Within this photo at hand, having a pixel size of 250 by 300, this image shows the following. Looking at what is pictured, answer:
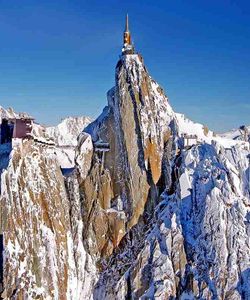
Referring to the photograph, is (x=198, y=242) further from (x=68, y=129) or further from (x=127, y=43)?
(x=68, y=129)

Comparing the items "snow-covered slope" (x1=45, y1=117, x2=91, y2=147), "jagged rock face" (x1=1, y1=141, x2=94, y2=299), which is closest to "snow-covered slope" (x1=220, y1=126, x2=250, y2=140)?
"snow-covered slope" (x1=45, y1=117, x2=91, y2=147)

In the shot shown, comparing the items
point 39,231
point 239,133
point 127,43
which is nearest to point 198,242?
point 39,231

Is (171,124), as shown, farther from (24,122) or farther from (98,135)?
(24,122)

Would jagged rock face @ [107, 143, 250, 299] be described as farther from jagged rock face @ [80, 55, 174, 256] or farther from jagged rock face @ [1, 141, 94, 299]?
jagged rock face @ [1, 141, 94, 299]

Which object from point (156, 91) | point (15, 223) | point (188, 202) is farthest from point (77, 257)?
point (156, 91)

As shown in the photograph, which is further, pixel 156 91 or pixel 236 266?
pixel 156 91
